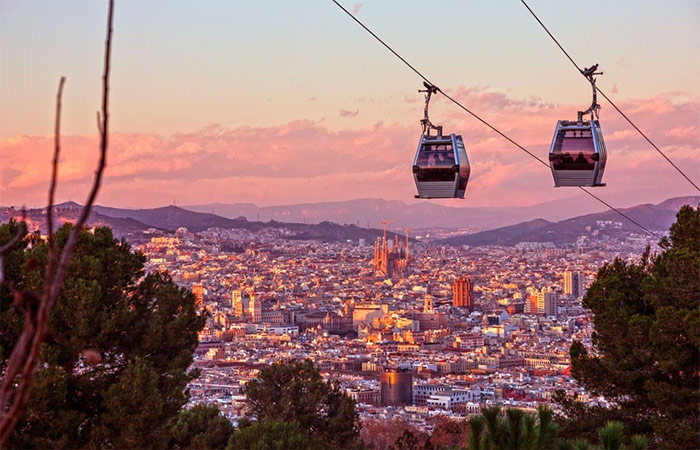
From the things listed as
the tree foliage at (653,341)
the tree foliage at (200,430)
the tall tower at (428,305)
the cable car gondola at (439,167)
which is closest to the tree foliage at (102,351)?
the tree foliage at (200,430)

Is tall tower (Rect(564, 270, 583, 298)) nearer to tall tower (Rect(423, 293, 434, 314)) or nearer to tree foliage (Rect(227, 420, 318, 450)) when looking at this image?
tall tower (Rect(423, 293, 434, 314))

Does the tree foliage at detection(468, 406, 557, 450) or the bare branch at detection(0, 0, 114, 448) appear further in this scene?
the tree foliage at detection(468, 406, 557, 450)

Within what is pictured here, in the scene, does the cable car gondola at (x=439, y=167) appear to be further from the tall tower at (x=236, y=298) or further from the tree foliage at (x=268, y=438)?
the tall tower at (x=236, y=298)

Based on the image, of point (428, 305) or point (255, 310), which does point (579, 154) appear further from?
point (428, 305)

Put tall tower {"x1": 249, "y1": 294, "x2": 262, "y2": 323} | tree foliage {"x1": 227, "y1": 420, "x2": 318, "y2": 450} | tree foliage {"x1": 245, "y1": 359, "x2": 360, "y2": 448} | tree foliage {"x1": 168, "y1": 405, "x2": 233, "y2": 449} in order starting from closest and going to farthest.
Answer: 1. tree foliage {"x1": 227, "y1": 420, "x2": 318, "y2": 450}
2. tree foliage {"x1": 168, "y1": 405, "x2": 233, "y2": 449}
3. tree foliage {"x1": 245, "y1": 359, "x2": 360, "y2": 448}
4. tall tower {"x1": 249, "y1": 294, "x2": 262, "y2": 323}

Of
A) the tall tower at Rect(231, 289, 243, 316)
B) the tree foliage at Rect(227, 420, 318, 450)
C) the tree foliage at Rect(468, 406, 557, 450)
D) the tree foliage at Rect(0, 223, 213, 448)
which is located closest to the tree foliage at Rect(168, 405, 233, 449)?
the tree foliage at Rect(0, 223, 213, 448)
